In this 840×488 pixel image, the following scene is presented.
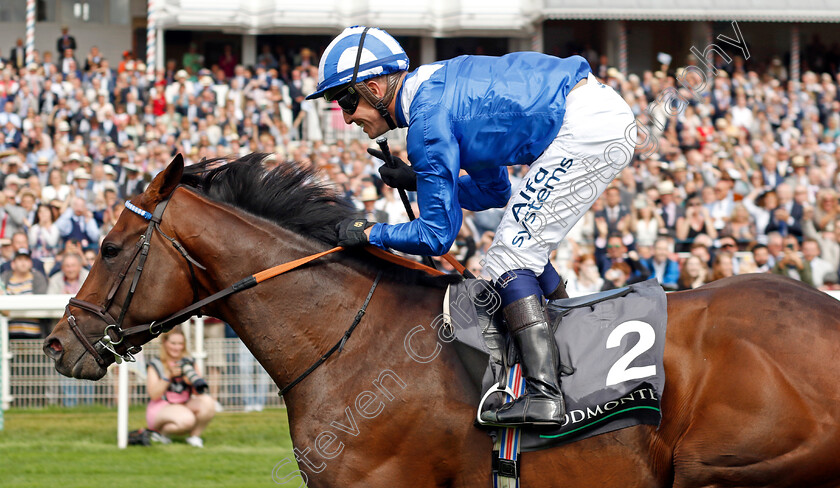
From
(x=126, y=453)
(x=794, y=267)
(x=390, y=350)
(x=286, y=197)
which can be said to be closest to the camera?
(x=390, y=350)

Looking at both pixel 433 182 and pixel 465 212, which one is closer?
pixel 433 182

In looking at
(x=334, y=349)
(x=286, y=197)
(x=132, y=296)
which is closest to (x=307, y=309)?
(x=334, y=349)

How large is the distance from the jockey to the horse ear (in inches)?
23.3

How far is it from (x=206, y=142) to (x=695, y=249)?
6.14m

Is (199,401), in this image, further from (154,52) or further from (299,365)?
(154,52)

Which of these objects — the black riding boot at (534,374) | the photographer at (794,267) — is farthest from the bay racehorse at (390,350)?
the photographer at (794,267)

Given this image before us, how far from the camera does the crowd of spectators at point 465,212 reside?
8.07 m

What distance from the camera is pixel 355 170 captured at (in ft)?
34.4

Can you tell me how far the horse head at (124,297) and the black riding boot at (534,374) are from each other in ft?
3.94

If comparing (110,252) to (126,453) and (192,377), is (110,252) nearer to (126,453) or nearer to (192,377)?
(126,453)

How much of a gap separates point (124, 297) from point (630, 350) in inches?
70.0

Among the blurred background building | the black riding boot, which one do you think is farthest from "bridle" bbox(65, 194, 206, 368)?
A: the blurred background building

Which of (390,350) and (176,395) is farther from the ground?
(390,350)

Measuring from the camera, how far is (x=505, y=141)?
10.8ft
